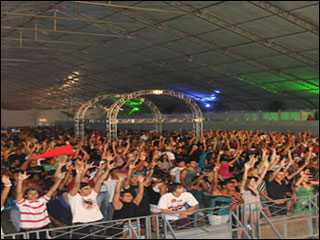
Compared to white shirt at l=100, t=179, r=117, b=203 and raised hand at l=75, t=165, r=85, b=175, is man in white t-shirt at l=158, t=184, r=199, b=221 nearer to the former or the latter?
white shirt at l=100, t=179, r=117, b=203

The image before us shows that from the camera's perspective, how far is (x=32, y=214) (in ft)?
23.2

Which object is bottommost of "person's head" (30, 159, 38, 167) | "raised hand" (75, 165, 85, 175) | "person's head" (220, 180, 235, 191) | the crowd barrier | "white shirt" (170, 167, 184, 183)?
the crowd barrier

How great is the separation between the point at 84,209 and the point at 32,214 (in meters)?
0.81

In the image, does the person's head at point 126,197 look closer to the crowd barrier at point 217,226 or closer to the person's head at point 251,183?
the crowd barrier at point 217,226

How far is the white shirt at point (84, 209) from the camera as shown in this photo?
24.2ft

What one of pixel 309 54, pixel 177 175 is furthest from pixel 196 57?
pixel 177 175

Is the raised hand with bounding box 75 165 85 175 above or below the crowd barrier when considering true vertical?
above

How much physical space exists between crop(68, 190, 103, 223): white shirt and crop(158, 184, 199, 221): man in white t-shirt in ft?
3.85

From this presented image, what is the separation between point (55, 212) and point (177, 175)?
11.7ft

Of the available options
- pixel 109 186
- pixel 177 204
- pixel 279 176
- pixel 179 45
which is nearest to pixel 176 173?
pixel 279 176

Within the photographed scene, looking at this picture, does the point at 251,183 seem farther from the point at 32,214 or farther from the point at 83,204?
the point at 32,214

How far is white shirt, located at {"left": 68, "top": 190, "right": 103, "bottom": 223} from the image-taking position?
7.38m

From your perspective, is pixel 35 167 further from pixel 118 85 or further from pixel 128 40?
pixel 118 85

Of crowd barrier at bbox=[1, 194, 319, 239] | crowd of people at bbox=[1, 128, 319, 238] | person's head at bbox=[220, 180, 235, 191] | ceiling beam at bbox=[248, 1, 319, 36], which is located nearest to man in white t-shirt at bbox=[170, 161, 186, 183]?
crowd of people at bbox=[1, 128, 319, 238]
